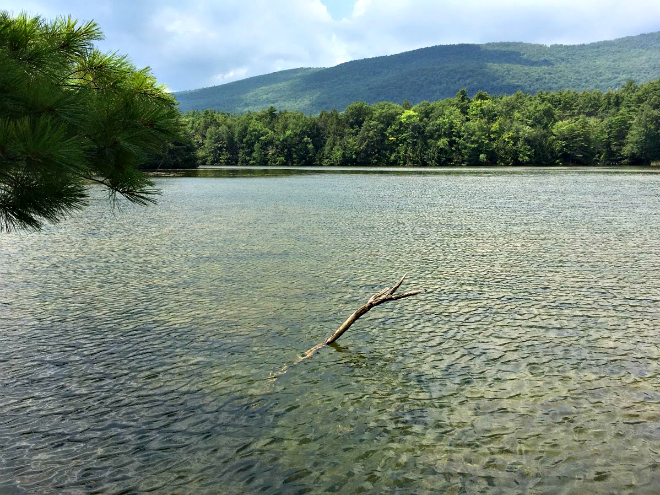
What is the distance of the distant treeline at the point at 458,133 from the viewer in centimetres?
12069

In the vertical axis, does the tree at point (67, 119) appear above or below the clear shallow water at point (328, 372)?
above

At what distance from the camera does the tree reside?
17.8 ft

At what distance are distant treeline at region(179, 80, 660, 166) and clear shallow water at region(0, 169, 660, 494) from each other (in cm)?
10706

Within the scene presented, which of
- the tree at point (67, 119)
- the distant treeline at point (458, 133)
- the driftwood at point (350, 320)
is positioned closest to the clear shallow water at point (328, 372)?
the driftwood at point (350, 320)

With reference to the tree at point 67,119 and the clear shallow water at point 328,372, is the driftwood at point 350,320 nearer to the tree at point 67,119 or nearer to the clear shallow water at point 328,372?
the clear shallow water at point 328,372

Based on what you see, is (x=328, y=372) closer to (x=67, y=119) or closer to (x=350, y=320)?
(x=350, y=320)

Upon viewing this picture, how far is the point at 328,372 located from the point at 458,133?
437 feet

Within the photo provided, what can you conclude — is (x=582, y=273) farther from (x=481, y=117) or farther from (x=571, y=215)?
(x=481, y=117)

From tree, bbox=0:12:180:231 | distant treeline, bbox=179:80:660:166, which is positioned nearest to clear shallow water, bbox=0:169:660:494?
tree, bbox=0:12:180:231

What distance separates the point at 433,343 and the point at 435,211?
2556 cm

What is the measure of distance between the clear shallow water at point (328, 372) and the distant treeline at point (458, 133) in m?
107

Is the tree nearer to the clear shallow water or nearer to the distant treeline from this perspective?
the clear shallow water

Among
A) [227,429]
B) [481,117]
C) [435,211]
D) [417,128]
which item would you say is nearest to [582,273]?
[227,429]

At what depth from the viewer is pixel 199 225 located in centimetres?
2959
